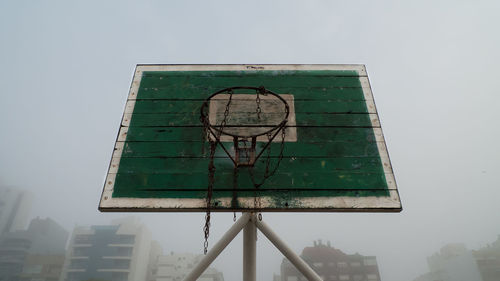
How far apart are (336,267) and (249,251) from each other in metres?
55.0

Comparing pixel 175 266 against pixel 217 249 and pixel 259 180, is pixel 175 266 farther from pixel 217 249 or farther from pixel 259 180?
pixel 259 180

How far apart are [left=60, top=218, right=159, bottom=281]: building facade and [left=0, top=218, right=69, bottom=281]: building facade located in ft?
16.6

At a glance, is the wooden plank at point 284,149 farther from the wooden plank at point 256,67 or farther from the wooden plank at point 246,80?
the wooden plank at point 256,67

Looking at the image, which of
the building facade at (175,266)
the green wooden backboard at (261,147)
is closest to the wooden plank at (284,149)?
the green wooden backboard at (261,147)

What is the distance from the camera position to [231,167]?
2574mm

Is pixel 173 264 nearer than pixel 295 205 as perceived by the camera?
No

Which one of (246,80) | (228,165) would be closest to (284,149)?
(228,165)

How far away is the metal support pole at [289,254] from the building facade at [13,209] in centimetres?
11338

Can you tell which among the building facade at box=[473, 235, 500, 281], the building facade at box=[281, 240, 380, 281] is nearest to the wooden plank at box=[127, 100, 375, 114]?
the building facade at box=[281, 240, 380, 281]

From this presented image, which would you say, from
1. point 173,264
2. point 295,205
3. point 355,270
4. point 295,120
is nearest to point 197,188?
point 295,205

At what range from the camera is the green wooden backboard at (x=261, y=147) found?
7.84 ft

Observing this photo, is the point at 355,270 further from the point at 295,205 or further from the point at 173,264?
the point at 295,205

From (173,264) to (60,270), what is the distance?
20646mm

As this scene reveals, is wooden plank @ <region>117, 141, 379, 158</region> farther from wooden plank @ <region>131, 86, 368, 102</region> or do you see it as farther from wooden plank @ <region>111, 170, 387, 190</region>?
wooden plank @ <region>131, 86, 368, 102</region>
